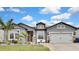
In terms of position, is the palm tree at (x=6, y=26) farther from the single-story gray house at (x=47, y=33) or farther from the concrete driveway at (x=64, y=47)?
the concrete driveway at (x=64, y=47)

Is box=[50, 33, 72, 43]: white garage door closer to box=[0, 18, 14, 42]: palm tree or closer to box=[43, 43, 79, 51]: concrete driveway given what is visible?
box=[43, 43, 79, 51]: concrete driveway

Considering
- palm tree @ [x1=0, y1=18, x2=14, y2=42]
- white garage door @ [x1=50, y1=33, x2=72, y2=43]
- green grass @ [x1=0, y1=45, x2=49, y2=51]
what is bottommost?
green grass @ [x1=0, y1=45, x2=49, y2=51]

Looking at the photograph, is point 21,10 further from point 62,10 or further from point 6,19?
point 62,10

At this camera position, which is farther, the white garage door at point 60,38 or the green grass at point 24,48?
the white garage door at point 60,38

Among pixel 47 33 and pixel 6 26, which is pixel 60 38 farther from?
pixel 6 26

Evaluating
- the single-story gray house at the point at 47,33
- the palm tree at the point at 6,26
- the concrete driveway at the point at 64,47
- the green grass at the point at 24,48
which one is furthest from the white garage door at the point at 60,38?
the palm tree at the point at 6,26

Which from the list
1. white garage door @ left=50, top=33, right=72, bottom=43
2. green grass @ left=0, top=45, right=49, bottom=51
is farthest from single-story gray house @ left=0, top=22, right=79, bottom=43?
green grass @ left=0, top=45, right=49, bottom=51

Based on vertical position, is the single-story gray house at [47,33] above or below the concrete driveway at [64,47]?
above
